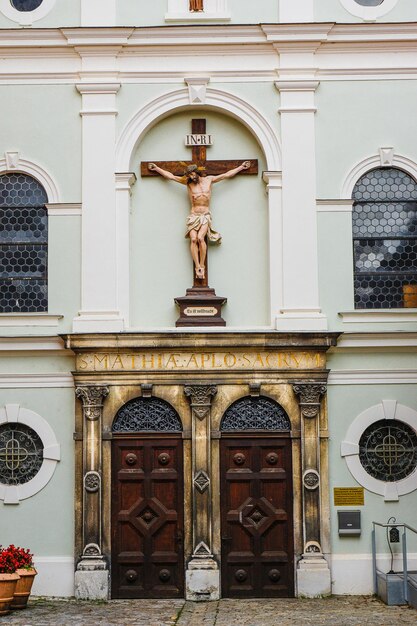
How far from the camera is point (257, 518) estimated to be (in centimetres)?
1680

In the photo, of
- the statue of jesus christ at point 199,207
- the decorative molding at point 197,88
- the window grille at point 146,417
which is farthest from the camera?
the decorative molding at point 197,88

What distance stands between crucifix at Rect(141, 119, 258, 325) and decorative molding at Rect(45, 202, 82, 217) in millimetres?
1205

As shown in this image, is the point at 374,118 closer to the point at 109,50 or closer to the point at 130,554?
the point at 109,50

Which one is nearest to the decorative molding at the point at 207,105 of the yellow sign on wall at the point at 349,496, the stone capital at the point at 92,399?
the stone capital at the point at 92,399

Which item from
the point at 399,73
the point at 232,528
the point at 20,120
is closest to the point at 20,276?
the point at 20,120

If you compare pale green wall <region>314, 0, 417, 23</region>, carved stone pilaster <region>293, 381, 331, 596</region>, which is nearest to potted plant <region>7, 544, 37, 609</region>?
carved stone pilaster <region>293, 381, 331, 596</region>

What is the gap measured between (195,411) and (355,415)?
2.45 metres

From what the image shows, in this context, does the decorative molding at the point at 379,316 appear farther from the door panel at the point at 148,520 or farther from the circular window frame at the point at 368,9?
the circular window frame at the point at 368,9

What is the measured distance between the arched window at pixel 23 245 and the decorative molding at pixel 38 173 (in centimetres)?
13

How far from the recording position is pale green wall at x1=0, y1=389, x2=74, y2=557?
16797mm

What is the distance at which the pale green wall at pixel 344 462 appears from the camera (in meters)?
16.8

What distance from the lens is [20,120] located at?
17625 mm

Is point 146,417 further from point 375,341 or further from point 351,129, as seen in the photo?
point 351,129

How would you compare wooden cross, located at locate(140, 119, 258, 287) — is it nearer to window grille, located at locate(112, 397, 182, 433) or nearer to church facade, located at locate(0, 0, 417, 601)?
church facade, located at locate(0, 0, 417, 601)
